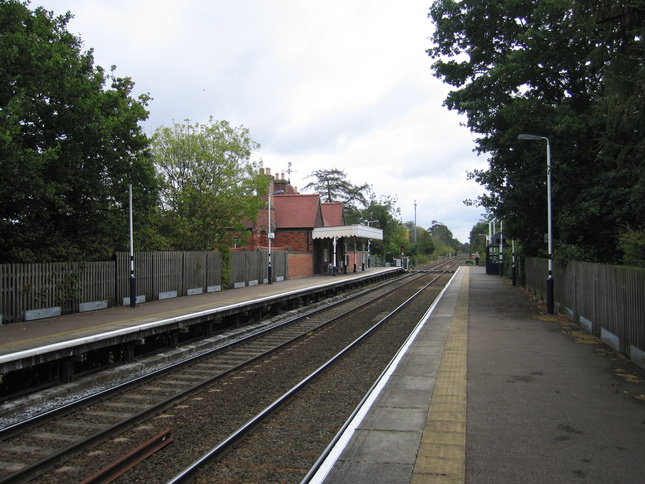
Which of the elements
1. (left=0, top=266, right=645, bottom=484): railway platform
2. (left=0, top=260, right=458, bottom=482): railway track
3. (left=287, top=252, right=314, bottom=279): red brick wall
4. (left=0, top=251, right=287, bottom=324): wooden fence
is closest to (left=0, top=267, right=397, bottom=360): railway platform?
(left=0, top=266, right=645, bottom=484): railway platform

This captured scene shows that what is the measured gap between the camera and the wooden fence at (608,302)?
838 cm

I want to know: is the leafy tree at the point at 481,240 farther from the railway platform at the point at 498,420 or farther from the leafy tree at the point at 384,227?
the railway platform at the point at 498,420

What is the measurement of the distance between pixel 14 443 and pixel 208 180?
75.8ft

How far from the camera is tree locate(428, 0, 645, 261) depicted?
620 inches

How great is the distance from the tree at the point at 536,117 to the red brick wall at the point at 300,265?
1591 cm

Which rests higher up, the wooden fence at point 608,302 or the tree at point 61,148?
the tree at point 61,148

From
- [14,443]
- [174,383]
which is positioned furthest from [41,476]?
[174,383]

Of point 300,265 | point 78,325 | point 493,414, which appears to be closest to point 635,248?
point 493,414

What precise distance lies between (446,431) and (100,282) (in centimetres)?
1368

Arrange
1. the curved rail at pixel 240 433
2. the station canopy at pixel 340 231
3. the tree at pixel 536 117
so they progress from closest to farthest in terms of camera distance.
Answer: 1. the curved rail at pixel 240 433
2. the tree at pixel 536 117
3. the station canopy at pixel 340 231

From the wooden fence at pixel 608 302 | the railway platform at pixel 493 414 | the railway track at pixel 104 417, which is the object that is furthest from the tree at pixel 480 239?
the railway track at pixel 104 417

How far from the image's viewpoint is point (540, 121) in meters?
16.9

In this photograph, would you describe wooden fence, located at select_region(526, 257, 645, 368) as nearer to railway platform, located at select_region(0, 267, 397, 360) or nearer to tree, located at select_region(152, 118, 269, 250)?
railway platform, located at select_region(0, 267, 397, 360)

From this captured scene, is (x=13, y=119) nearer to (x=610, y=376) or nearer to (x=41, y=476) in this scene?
(x=41, y=476)
